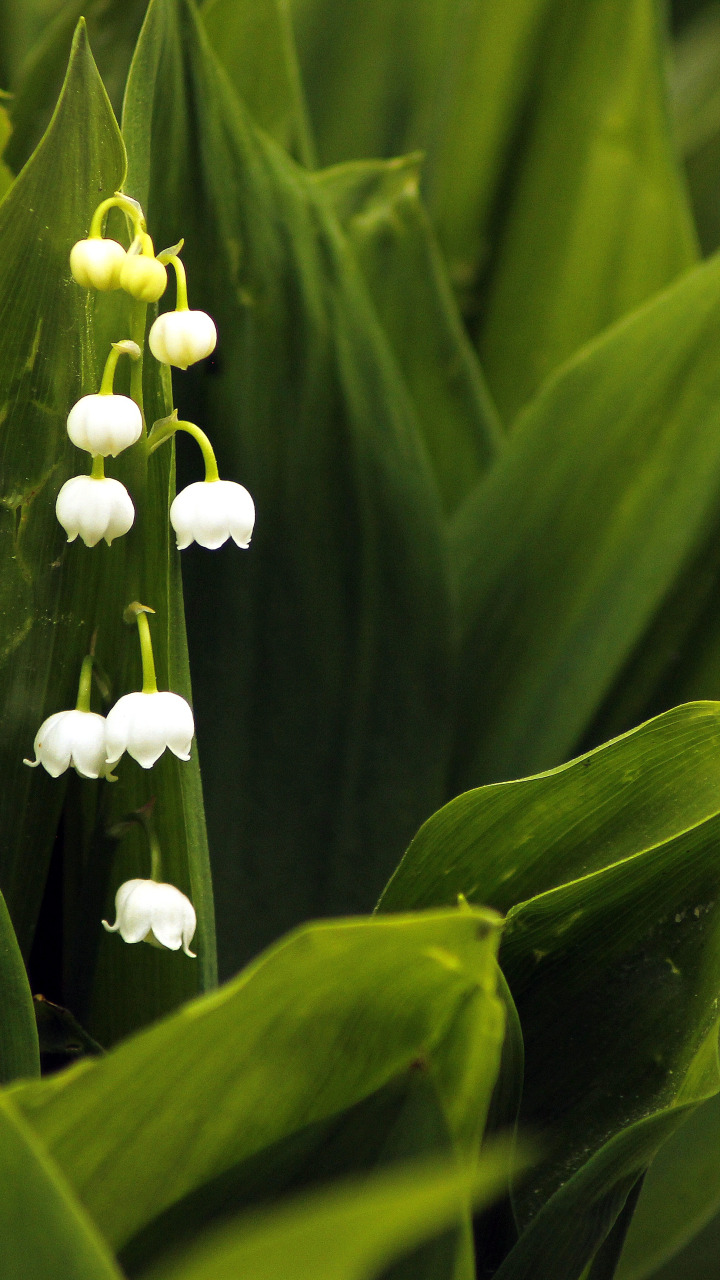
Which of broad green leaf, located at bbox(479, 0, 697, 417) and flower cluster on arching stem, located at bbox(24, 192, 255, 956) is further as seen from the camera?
broad green leaf, located at bbox(479, 0, 697, 417)

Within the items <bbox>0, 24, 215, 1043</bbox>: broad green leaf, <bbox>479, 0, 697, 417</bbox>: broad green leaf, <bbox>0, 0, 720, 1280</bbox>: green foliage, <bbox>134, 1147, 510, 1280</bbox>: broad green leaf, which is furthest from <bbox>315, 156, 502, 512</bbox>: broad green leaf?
<bbox>134, 1147, 510, 1280</bbox>: broad green leaf

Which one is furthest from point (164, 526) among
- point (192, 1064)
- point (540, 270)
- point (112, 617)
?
point (540, 270)

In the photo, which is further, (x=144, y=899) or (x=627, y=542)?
(x=627, y=542)

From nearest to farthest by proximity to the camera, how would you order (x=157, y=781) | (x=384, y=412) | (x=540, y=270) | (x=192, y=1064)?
(x=192, y=1064) → (x=157, y=781) → (x=384, y=412) → (x=540, y=270)

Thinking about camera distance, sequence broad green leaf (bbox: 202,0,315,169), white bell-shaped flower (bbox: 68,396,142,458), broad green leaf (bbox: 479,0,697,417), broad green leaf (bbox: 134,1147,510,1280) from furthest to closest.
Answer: broad green leaf (bbox: 479,0,697,417)
broad green leaf (bbox: 202,0,315,169)
white bell-shaped flower (bbox: 68,396,142,458)
broad green leaf (bbox: 134,1147,510,1280)

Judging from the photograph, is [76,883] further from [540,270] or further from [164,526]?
[540,270]

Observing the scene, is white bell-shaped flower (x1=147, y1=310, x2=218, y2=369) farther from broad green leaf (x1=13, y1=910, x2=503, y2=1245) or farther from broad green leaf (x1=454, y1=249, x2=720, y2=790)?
broad green leaf (x1=454, y1=249, x2=720, y2=790)
